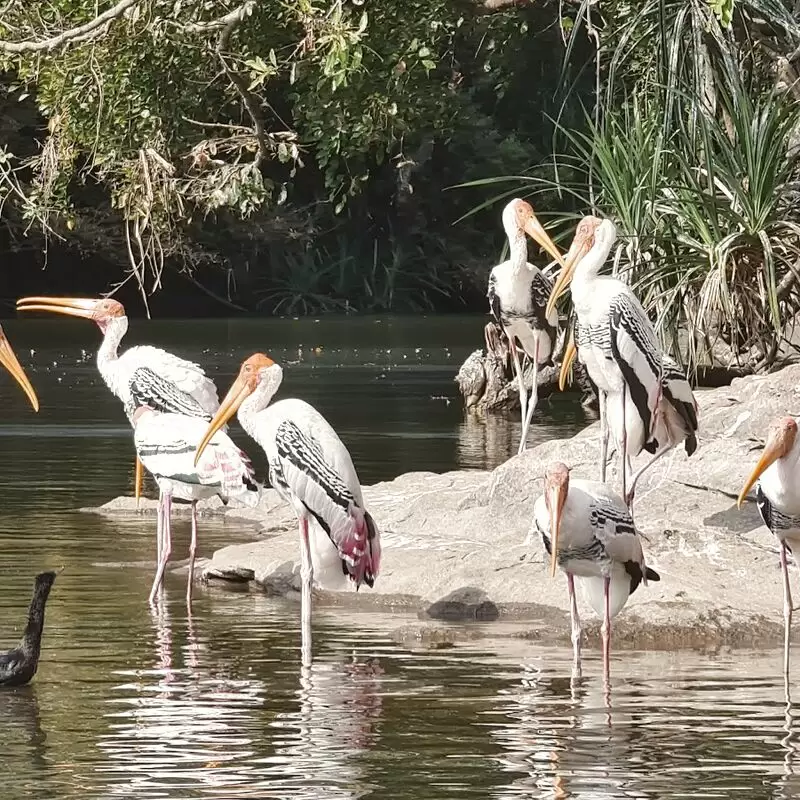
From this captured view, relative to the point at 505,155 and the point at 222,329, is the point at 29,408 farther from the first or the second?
the point at 505,155

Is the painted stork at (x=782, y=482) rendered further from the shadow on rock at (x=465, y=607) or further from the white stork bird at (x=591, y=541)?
the shadow on rock at (x=465, y=607)

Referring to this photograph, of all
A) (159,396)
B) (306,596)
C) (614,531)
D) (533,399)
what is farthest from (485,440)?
(614,531)

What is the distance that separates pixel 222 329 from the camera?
41.8 m

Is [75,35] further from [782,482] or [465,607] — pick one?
[782,482]

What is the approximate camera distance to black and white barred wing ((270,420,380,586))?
9.30 meters

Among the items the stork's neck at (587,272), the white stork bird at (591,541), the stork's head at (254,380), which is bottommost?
the white stork bird at (591,541)

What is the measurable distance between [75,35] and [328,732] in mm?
9211

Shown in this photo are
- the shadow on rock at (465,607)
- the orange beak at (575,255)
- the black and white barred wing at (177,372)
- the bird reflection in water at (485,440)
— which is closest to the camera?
the shadow on rock at (465,607)

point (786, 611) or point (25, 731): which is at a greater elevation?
point (786, 611)

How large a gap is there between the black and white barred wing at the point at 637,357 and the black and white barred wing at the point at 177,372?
2.30m

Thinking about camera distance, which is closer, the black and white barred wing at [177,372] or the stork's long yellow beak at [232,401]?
the stork's long yellow beak at [232,401]

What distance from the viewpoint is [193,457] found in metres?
10.7

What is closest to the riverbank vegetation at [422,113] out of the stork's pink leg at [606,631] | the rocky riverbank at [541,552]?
the rocky riverbank at [541,552]

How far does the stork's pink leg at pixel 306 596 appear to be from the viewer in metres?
8.98
